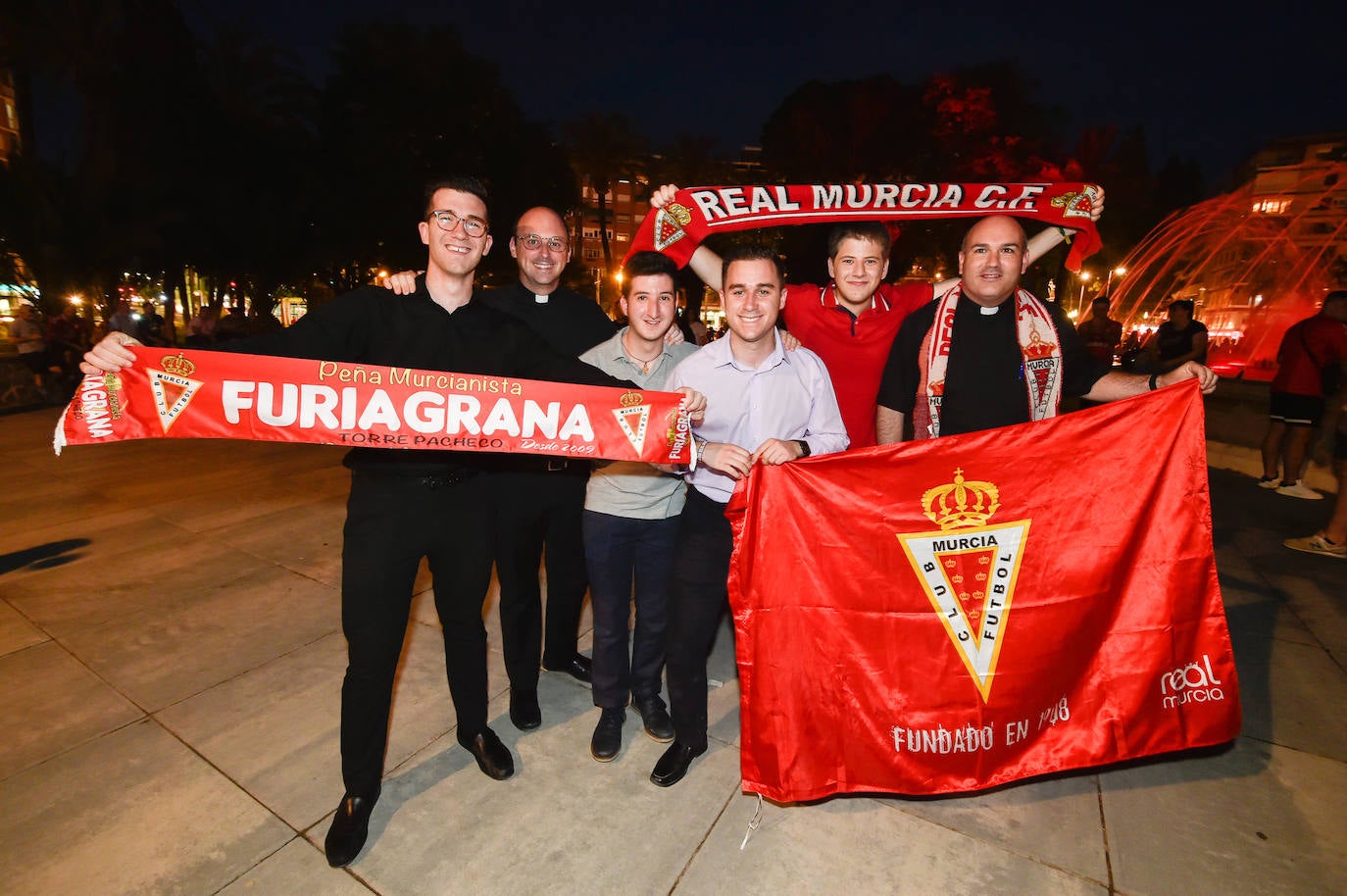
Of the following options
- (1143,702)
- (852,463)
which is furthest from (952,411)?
(1143,702)

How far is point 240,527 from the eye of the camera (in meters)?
5.49

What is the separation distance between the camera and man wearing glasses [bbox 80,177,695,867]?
228 cm

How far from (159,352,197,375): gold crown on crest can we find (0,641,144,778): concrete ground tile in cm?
203

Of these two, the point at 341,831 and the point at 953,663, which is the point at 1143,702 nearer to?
the point at 953,663

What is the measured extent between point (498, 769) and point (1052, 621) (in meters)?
2.35

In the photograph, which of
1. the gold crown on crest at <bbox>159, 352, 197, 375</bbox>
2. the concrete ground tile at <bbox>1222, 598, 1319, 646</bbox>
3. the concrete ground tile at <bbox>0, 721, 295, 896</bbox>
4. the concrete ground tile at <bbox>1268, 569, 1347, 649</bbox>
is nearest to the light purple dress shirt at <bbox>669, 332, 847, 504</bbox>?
the gold crown on crest at <bbox>159, 352, 197, 375</bbox>

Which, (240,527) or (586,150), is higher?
(586,150)

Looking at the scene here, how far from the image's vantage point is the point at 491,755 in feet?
8.89

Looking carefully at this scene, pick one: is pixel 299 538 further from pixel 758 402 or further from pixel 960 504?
pixel 960 504

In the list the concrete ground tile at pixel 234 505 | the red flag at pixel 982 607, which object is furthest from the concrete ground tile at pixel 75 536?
the red flag at pixel 982 607

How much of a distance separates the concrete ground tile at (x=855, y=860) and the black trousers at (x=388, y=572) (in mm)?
1304

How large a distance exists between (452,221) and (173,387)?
1109 millimetres

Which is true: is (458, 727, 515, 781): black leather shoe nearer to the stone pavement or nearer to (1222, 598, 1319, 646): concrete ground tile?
the stone pavement

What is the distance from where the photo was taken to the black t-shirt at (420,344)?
2279mm
